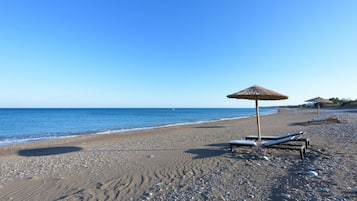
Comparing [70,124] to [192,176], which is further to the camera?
[70,124]

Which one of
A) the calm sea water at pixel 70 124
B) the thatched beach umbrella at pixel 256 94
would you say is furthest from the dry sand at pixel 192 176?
the calm sea water at pixel 70 124

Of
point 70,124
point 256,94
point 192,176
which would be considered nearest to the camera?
point 192,176

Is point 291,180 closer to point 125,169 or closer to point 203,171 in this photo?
point 203,171

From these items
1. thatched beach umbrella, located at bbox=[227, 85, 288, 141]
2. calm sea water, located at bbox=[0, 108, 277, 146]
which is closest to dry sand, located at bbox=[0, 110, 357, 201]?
thatched beach umbrella, located at bbox=[227, 85, 288, 141]

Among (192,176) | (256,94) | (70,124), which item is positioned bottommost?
(70,124)

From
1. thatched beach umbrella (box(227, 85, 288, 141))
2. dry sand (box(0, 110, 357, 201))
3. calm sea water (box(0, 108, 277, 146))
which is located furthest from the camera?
calm sea water (box(0, 108, 277, 146))

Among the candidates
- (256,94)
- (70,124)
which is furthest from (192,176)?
(70,124)

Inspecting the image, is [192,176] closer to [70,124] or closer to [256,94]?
[256,94]

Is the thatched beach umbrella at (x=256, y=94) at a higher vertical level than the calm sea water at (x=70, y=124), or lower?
higher

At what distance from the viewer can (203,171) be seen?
17.8 ft

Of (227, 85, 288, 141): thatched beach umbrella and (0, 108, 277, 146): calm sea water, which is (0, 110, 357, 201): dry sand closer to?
(227, 85, 288, 141): thatched beach umbrella

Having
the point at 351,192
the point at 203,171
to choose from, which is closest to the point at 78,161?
the point at 203,171

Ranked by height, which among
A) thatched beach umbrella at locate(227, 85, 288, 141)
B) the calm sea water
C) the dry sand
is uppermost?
thatched beach umbrella at locate(227, 85, 288, 141)

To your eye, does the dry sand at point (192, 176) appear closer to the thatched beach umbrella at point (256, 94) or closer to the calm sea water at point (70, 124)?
the thatched beach umbrella at point (256, 94)
